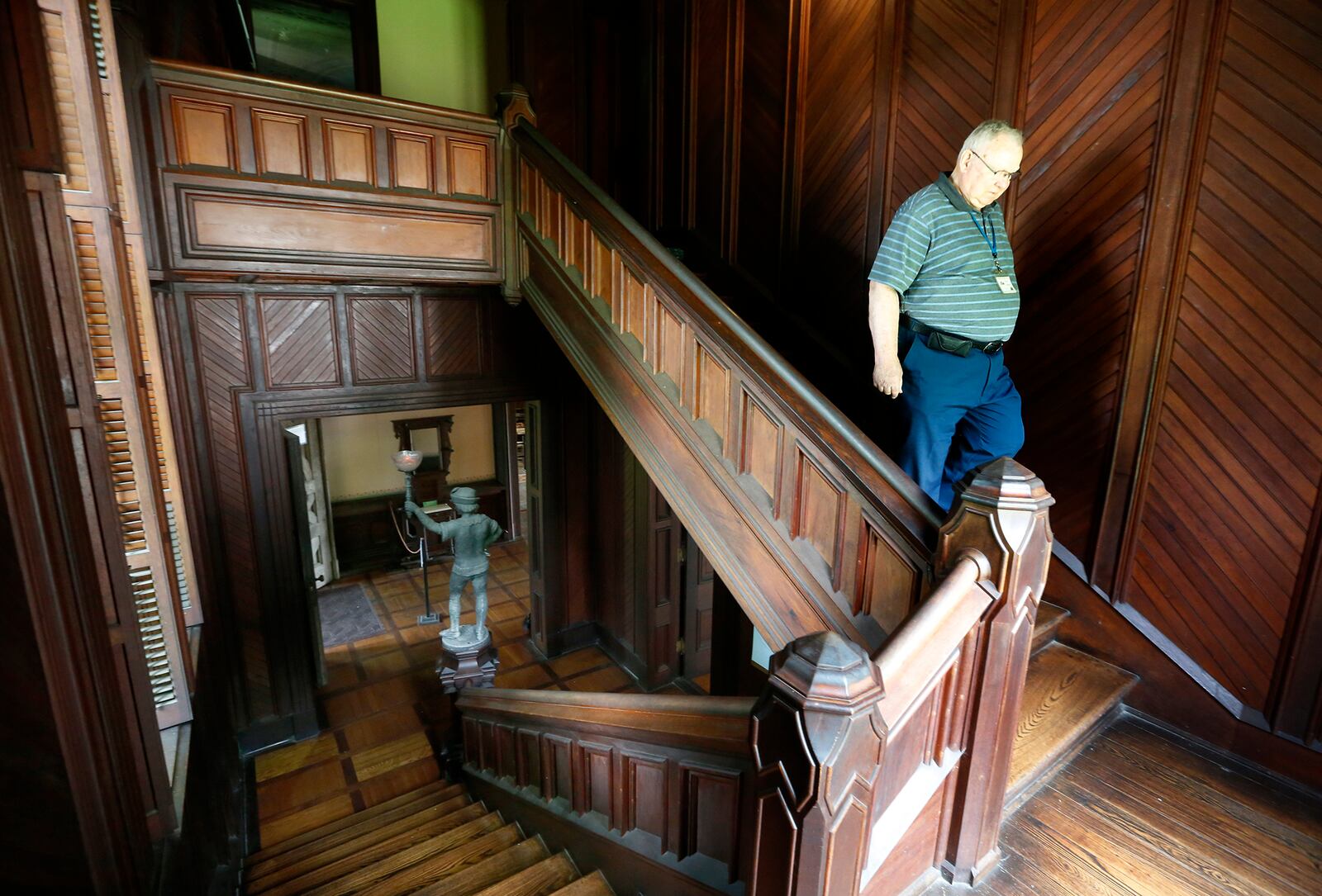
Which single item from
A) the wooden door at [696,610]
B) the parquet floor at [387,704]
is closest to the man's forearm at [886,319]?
the wooden door at [696,610]

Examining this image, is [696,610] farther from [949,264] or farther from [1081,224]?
[949,264]

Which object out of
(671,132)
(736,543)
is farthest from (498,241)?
(736,543)

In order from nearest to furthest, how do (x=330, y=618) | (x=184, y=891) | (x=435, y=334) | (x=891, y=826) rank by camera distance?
(x=891, y=826) → (x=184, y=891) → (x=435, y=334) → (x=330, y=618)

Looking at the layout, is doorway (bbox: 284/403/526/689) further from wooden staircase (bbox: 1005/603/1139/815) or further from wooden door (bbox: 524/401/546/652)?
wooden staircase (bbox: 1005/603/1139/815)

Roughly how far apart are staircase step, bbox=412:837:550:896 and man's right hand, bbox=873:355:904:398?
87.2 inches

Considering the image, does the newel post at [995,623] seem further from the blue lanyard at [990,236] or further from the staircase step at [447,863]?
the staircase step at [447,863]

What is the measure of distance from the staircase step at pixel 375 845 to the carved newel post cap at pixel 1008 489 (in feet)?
9.52

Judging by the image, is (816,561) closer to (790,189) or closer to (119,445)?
(119,445)

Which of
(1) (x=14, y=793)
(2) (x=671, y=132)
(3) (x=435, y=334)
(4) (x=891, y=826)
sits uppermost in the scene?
(2) (x=671, y=132)

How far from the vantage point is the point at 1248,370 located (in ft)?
6.28

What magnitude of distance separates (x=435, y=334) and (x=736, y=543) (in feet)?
9.76

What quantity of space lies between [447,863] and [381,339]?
2.92m

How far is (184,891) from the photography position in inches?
77.0

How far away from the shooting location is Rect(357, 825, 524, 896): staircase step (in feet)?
8.25
